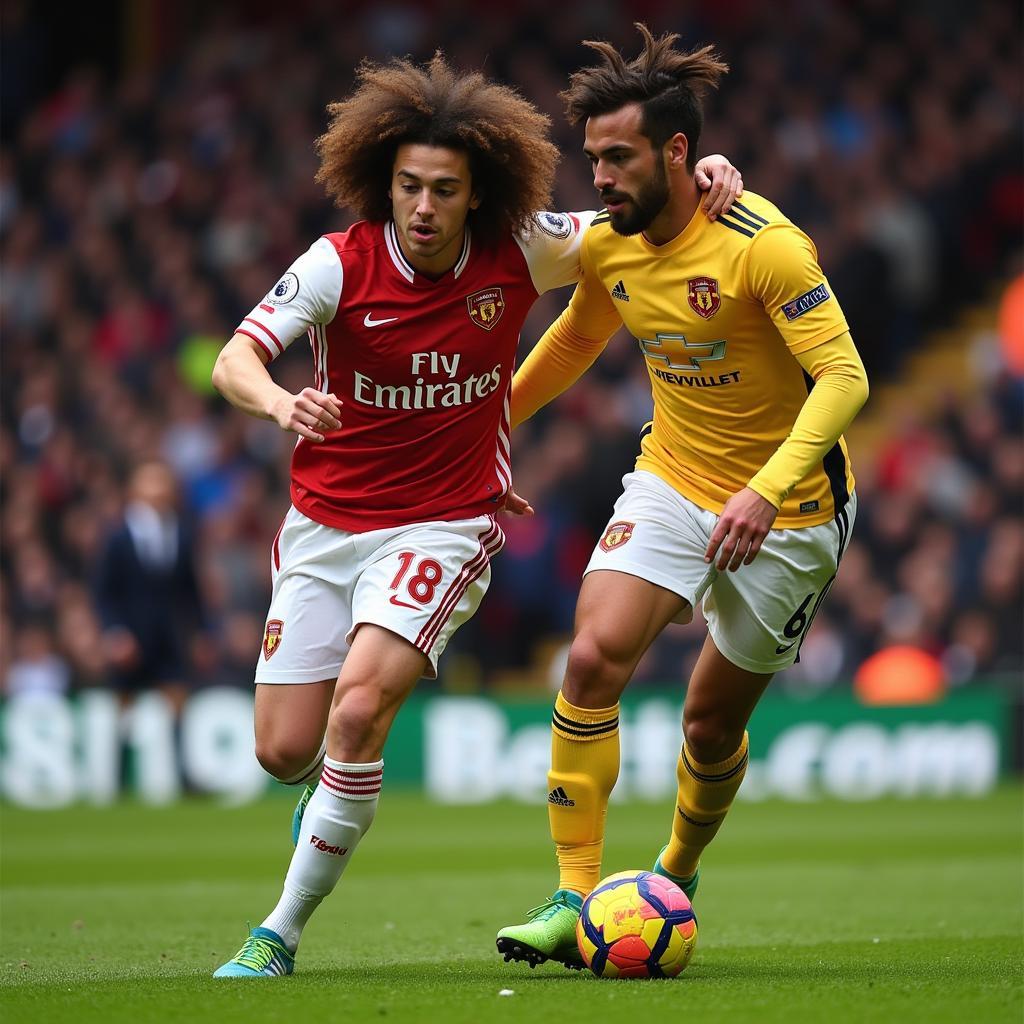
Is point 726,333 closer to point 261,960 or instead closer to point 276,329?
point 276,329

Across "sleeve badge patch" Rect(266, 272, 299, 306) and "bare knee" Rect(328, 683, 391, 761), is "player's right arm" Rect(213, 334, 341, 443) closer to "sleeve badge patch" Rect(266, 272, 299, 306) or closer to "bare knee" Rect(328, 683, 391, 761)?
"sleeve badge patch" Rect(266, 272, 299, 306)

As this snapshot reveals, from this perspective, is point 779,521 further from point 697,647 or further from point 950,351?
point 950,351

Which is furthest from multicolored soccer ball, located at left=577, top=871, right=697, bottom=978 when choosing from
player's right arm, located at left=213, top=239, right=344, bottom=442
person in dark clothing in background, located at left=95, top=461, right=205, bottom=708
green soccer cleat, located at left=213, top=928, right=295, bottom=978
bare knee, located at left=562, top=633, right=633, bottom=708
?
person in dark clothing in background, located at left=95, top=461, right=205, bottom=708

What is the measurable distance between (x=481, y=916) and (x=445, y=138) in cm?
347

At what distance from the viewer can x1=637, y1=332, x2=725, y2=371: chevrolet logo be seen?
6512mm

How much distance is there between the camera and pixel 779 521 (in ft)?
22.0

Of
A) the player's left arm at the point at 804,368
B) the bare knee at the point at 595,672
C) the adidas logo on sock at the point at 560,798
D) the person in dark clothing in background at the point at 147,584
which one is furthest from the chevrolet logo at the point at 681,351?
the person in dark clothing in background at the point at 147,584

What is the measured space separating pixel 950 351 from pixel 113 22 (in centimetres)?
1221

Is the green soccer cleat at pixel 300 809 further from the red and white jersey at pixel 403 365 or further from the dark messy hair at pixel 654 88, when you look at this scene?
the dark messy hair at pixel 654 88

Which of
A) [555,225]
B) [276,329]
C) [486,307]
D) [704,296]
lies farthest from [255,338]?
[704,296]

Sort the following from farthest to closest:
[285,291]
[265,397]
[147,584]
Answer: [147,584] < [285,291] < [265,397]

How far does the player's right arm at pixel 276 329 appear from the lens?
5.91 meters

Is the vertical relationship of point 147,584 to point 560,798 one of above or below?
below

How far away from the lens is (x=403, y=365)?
20.9ft
